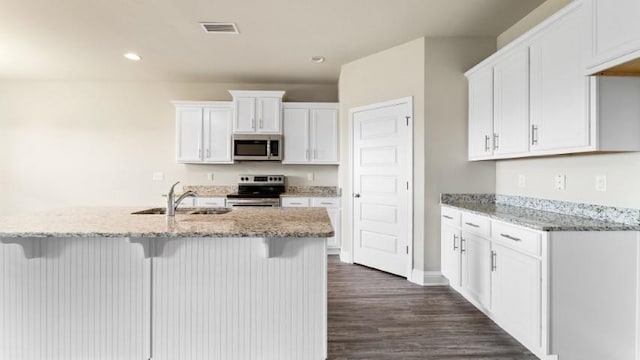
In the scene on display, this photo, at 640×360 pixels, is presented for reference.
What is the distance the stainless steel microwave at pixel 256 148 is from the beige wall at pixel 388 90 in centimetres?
102

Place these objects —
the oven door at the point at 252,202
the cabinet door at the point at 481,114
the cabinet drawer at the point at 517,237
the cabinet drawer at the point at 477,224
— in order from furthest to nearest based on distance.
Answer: the oven door at the point at 252,202
the cabinet door at the point at 481,114
the cabinet drawer at the point at 477,224
the cabinet drawer at the point at 517,237

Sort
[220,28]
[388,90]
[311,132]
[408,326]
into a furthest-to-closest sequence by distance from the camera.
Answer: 1. [311,132]
2. [388,90]
3. [220,28]
4. [408,326]

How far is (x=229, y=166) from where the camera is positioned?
5.15 metres

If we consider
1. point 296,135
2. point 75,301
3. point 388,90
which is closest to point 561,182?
point 388,90

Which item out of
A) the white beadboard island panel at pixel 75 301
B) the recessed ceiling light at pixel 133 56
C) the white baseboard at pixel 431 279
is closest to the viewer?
the white beadboard island panel at pixel 75 301

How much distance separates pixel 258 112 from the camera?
4.70 metres

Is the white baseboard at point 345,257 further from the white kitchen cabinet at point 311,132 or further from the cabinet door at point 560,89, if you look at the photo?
the cabinet door at point 560,89

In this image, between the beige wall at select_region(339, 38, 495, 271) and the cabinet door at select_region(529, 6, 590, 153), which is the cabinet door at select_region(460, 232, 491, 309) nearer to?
the beige wall at select_region(339, 38, 495, 271)

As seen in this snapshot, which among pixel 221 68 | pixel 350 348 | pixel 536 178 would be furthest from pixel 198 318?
pixel 221 68

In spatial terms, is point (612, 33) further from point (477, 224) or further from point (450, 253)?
point (450, 253)

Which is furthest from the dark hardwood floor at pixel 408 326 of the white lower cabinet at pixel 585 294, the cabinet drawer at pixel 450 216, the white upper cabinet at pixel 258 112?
the white upper cabinet at pixel 258 112

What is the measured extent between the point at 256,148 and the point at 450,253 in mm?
3011

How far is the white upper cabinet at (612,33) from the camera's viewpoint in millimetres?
1564

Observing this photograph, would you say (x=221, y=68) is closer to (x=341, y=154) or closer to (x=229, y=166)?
(x=229, y=166)
